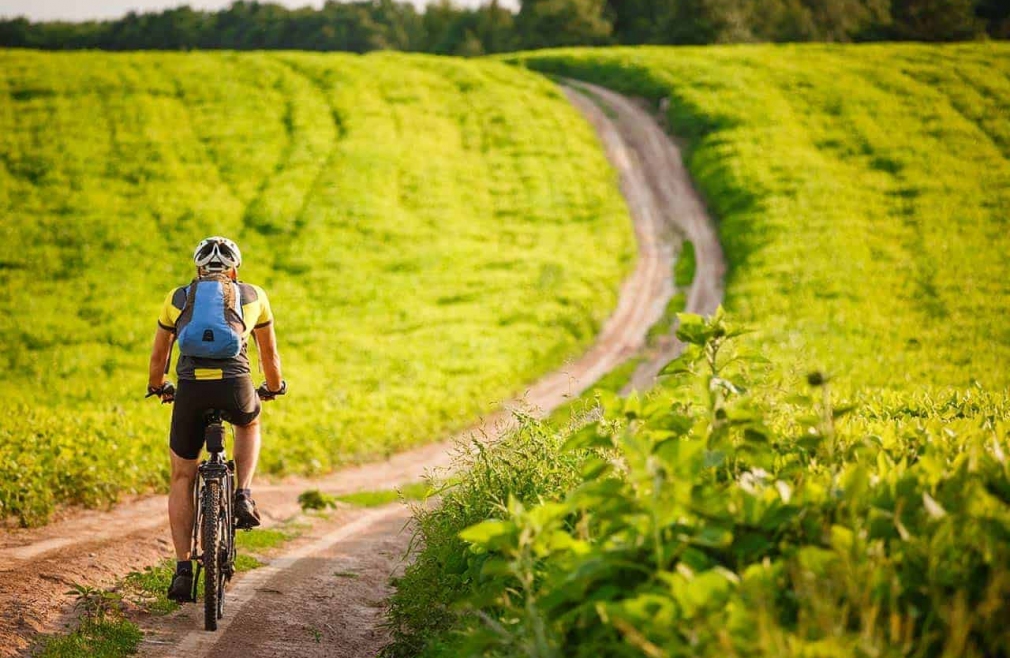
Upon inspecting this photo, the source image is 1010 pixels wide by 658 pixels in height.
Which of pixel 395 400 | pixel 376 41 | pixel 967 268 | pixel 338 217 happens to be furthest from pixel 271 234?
pixel 376 41

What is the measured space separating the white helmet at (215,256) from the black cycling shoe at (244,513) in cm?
199

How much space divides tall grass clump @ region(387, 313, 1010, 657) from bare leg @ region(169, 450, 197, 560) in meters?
3.10

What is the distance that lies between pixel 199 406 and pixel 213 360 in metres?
0.38

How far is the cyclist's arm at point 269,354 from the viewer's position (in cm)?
758

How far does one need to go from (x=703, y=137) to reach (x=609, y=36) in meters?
41.9

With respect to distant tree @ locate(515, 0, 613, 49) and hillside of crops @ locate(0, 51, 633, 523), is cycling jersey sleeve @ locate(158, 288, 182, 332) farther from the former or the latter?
distant tree @ locate(515, 0, 613, 49)

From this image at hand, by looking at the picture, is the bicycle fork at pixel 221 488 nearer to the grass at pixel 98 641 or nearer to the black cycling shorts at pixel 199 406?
the black cycling shorts at pixel 199 406

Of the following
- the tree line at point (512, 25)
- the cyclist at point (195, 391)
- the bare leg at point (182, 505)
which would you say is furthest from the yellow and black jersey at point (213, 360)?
the tree line at point (512, 25)

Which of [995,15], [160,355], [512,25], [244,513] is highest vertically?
[512,25]

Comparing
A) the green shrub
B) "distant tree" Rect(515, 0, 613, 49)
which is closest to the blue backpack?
the green shrub

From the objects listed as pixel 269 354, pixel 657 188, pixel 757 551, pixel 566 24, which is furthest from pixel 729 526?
pixel 566 24

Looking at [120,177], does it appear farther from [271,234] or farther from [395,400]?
[395,400]

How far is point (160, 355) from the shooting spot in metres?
7.23

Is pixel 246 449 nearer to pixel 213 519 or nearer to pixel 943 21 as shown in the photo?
pixel 213 519
